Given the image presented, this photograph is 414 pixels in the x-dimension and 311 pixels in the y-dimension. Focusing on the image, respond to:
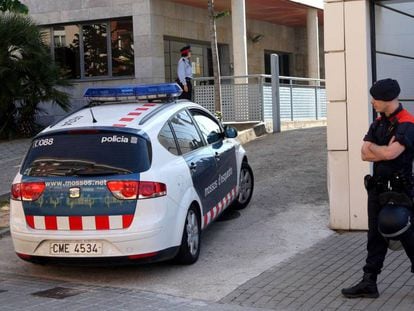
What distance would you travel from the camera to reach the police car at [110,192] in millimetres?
5988

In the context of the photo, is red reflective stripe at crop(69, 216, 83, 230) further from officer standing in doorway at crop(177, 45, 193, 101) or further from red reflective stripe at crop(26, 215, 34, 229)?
officer standing in doorway at crop(177, 45, 193, 101)

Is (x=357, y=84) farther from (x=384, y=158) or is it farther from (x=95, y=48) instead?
(x=95, y=48)

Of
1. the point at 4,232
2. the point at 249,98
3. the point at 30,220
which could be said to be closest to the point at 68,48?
the point at 249,98

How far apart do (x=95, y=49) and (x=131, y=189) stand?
14.1m

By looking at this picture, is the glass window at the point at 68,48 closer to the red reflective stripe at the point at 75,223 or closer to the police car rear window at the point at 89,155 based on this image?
the police car rear window at the point at 89,155

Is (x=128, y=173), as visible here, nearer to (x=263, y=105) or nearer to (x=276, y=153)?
(x=276, y=153)

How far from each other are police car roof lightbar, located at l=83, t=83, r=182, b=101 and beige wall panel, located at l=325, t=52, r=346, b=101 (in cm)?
179

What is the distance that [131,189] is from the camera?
236 inches

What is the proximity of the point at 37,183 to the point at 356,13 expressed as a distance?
4.07 metres

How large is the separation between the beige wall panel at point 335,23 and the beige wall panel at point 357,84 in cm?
6

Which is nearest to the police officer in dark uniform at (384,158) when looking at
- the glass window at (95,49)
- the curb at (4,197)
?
the curb at (4,197)

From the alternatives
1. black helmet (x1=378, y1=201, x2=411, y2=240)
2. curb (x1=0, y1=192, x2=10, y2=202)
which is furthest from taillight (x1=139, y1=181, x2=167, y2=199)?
curb (x1=0, y1=192, x2=10, y2=202)

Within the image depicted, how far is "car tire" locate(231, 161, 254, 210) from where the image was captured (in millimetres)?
8750

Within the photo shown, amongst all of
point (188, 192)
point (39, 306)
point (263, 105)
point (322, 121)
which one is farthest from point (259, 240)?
point (322, 121)
